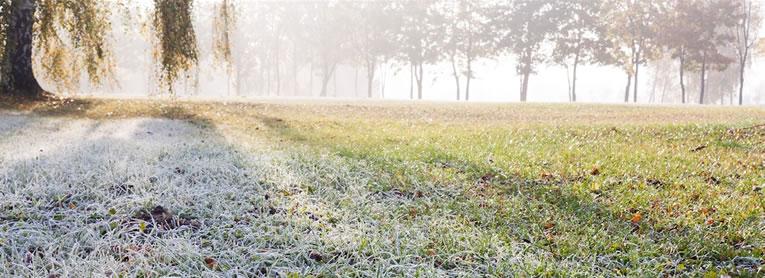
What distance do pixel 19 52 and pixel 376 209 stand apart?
1465 centimetres

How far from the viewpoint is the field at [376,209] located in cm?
390

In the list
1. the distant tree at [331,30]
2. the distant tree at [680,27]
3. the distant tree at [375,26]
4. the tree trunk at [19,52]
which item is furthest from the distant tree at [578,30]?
the tree trunk at [19,52]

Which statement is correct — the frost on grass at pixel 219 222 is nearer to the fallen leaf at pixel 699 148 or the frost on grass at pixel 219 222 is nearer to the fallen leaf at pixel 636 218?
the fallen leaf at pixel 636 218

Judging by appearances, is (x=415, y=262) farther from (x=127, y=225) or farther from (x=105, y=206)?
(x=105, y=206)

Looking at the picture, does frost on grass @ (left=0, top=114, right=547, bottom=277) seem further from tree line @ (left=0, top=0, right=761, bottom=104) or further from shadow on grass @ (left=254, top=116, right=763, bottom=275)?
tree line @ (left=0, top=0, right=761, bottom=104)

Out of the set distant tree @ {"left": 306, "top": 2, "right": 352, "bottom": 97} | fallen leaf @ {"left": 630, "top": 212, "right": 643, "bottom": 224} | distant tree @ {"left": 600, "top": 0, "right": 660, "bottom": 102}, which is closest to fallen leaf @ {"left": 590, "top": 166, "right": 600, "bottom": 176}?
fallen leaf @ {"left": 630, "top": 212, "right": 643, "bottom": 224}

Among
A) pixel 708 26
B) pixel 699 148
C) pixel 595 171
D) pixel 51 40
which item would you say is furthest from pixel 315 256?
pixel 708 26

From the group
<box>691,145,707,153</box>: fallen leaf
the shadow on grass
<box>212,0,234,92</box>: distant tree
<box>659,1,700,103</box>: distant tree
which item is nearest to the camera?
the shadow on grass

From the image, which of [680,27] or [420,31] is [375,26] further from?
[680,27]

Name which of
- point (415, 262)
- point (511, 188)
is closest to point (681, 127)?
point (511, 188)

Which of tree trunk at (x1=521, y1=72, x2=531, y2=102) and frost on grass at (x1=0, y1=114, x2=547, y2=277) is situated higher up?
tree trunk at (x1=521, y1=72, x2=531, y2=102)

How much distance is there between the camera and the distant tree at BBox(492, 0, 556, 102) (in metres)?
44.4

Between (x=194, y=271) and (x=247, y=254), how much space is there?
435 mm

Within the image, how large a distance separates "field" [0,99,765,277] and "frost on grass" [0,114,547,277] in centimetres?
2
